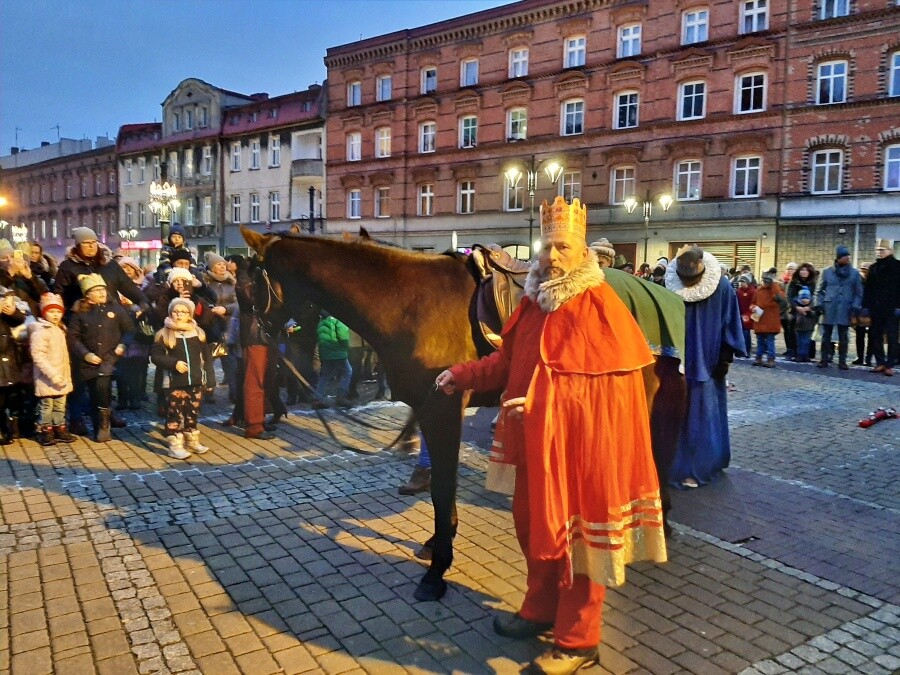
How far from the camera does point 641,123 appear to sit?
Result: 29250mm

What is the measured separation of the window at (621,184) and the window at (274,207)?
21.8 m

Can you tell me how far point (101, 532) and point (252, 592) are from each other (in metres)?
1.60

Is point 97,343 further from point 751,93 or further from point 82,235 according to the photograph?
point 751,93

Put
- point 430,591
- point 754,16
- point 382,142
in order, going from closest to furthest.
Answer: point 430,591, point 754,16, point 382,142

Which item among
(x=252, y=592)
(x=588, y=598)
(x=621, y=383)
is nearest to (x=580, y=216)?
(x=621, y=383)

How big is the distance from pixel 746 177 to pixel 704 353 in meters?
24.0

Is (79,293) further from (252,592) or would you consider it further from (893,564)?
(893,564)

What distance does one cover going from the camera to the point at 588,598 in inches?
127

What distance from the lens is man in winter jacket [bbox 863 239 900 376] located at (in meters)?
12.5

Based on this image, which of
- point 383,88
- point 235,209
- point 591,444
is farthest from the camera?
point 235,209

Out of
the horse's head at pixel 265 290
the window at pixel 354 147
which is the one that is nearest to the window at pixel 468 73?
the window at pixel 354 147

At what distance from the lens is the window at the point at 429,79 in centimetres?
3594

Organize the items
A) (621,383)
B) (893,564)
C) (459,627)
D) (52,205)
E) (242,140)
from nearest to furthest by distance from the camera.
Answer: (621,383)
(459,627)
(893,564)
(242,140)
(52,205)

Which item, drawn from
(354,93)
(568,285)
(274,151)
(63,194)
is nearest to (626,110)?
(354,93)
